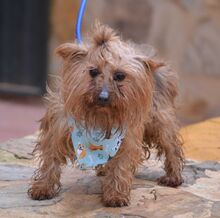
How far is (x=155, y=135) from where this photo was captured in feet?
18.8

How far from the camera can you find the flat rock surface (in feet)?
16.5

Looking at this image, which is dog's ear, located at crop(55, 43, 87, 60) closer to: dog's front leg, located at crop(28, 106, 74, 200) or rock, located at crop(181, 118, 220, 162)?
dog's front leg, located at crop(28, 106, 74, 200)

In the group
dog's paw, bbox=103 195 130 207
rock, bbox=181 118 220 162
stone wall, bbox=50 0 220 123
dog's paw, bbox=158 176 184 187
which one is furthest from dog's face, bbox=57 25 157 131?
stone wall, bbox=50 0 220 123

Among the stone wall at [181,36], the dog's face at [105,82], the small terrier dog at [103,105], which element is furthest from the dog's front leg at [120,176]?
the stone wall at [181,36]

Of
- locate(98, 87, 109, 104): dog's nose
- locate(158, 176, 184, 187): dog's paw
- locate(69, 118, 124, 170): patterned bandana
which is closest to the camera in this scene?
locate(98, 87, 109, 104): dog's nose

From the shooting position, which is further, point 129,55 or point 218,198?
point 218,198

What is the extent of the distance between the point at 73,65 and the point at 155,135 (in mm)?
1071

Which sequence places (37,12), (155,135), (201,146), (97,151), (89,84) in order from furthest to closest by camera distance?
(37,12), (201,146), (155,135), (97,151), (89,84)

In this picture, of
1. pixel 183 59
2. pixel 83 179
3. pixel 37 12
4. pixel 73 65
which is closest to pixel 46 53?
pixel 37 12

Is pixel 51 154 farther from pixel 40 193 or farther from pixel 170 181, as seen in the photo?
pixel 170 181

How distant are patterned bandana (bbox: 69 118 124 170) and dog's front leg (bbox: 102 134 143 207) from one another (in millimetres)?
60

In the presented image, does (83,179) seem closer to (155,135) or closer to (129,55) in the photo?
(155,135)

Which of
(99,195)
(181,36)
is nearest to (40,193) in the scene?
(99,195)

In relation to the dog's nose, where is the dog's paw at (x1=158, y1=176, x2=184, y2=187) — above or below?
below
